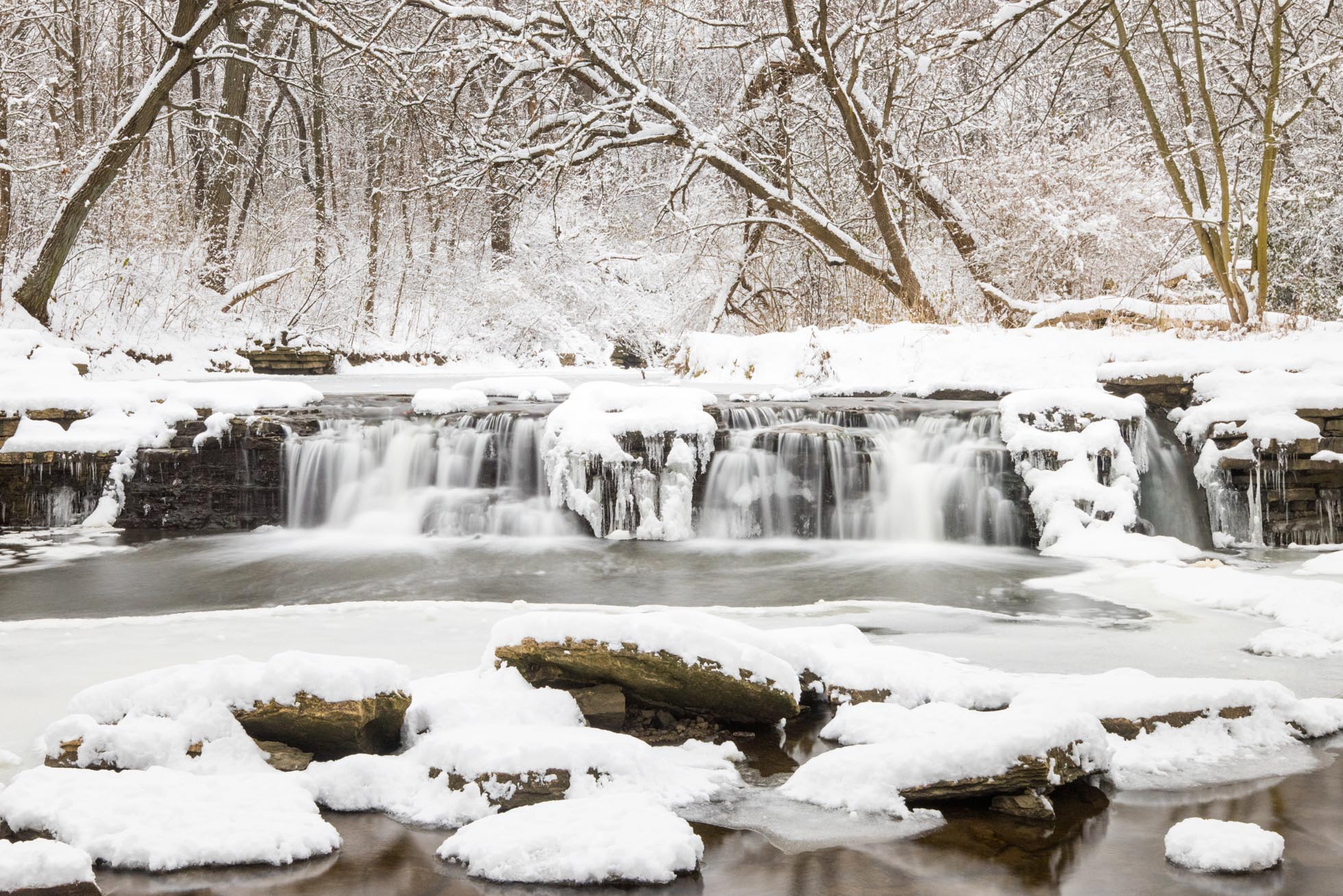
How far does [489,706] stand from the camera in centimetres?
324

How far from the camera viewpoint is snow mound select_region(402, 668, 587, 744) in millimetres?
3174

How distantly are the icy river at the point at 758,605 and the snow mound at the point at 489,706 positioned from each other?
471 mm

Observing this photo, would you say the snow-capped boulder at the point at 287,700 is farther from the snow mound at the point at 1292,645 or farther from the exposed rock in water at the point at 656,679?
the snow mound at the point at 1292,645

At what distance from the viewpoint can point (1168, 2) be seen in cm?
1325

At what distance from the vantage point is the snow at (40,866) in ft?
6.88

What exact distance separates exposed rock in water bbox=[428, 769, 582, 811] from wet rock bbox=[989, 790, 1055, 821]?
1147 millimetres

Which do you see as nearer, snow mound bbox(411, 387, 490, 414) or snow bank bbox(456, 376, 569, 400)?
snow mound bbox(411, 387, 490, 414)

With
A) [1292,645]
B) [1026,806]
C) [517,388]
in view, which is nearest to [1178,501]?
[1292,645]

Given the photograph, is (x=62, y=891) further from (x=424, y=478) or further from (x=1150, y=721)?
(x=424, y=478)

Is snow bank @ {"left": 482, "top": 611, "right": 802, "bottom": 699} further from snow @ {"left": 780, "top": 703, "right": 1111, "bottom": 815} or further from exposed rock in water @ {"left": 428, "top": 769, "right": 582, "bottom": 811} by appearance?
exposed rock in water @ {"left": 428, "top": 769, "right": 582, "bottom": 811}

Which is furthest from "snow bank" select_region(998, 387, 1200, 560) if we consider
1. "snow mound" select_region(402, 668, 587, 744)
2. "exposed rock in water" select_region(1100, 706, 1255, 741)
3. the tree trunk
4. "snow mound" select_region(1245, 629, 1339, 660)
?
the tree trunk

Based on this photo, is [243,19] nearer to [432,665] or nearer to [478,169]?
[478,169]

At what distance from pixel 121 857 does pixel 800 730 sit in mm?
1930

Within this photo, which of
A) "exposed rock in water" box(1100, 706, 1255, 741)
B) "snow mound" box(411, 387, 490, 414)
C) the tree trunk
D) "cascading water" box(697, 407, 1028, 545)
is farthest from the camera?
the tree trunk
